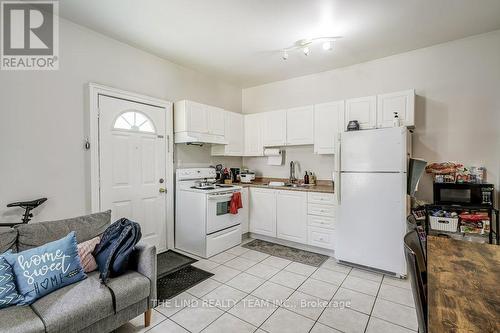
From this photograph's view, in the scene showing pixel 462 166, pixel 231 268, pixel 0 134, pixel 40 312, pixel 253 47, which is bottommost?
pixel 231 268

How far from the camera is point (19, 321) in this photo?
1.38 meters

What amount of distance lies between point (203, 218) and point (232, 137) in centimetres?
167

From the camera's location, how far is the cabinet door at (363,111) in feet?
10.9

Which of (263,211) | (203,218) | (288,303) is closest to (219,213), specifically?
(203,218)

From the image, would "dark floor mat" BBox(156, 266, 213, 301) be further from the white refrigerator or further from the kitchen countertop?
the white refrigerator

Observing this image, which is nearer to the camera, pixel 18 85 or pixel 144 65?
pixel 18 85

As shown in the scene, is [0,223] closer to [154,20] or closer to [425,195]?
[154,20]

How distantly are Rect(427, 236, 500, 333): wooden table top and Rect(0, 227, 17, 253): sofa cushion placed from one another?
8.38 ft

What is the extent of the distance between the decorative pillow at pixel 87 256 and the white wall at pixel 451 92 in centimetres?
392

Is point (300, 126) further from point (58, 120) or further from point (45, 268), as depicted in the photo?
point (45, 268)

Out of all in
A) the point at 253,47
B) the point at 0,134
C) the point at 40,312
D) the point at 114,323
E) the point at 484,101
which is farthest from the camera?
the point at 253,47

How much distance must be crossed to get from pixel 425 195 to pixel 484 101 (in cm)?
134

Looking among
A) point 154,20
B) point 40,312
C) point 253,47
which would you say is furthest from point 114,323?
point 253,47

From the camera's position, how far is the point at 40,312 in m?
1.48
